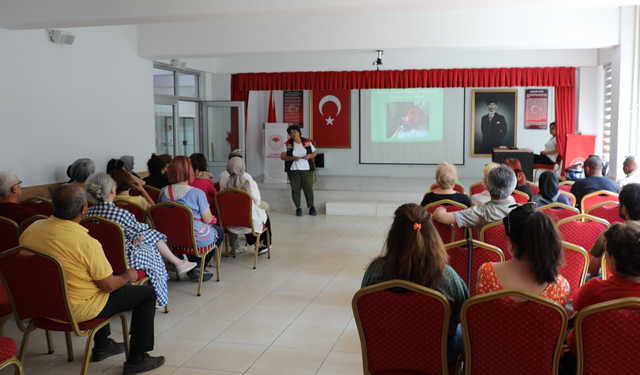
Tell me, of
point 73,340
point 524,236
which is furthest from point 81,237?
point 524,236

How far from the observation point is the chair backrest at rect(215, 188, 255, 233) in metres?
5.25

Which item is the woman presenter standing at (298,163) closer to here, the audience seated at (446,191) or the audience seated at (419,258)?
the audience seated at (446,191)

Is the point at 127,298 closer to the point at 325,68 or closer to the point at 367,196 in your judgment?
the point at 367,196

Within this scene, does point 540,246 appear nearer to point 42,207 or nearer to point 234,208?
point 234,208

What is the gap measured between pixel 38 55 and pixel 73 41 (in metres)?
0.61

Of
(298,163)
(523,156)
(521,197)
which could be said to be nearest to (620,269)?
(521,197)

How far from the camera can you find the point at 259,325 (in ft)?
12.4

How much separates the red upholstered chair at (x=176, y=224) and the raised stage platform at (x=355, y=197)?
4832mm

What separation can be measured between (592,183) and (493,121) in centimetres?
712

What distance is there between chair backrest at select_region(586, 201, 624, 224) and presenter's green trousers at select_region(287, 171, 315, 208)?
5388 millimetres

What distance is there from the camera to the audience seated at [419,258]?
82.0 inches

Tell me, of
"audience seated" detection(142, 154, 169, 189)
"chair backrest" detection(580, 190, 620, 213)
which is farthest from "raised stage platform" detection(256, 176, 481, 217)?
"chair backrest" detection(580, 190, 620, 213)

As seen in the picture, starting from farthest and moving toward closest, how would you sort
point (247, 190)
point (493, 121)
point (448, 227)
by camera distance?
point (493, 121) → point (247, 190) → point (448, 227)

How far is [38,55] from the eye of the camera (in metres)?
6.37
